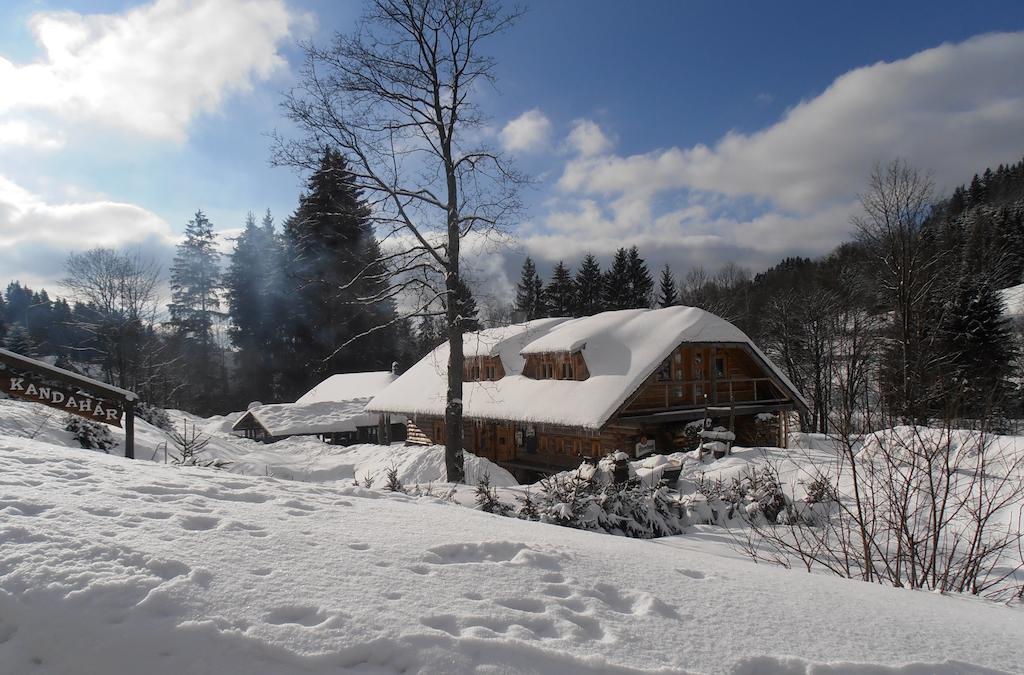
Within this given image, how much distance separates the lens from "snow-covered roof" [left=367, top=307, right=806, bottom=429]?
17281 millimetres

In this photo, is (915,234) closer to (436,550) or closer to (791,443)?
(791,443)

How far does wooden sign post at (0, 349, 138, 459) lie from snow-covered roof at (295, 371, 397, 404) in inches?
1043

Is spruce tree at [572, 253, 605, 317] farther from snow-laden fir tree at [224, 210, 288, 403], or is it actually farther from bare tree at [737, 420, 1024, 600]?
bare tree at [737, 420, 1024, 600]

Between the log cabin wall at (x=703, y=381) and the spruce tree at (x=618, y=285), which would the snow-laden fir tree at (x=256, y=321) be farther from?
the log cabin wall at (x=703, y=381)

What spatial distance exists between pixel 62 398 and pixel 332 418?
80.3 ft

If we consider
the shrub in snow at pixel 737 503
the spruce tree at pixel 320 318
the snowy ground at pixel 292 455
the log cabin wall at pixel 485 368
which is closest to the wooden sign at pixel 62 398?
the snowy ground at pixel 292 455

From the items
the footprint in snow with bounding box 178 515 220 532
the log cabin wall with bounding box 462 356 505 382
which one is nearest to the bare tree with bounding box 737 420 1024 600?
the footprint in snow with bounding box 178 515 220 532

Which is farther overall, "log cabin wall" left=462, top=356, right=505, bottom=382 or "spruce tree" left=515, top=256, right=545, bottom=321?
"spruce tree" left=515, top=256, right=545, bottom=321

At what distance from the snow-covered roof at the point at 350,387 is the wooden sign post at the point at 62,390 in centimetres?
2650

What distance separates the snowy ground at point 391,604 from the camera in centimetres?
243

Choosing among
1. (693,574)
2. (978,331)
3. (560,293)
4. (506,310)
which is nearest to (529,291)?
(560,293)

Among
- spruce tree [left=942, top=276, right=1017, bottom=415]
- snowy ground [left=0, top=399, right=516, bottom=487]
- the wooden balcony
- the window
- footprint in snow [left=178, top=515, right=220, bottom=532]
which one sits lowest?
snowy ground [left=0, top=399, right=516, bottom=487]

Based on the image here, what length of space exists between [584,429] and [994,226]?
205ft

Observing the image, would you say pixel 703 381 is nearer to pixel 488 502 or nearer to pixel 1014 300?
pixel 488 502
